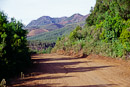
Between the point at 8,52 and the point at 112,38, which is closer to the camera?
the point at 8,52

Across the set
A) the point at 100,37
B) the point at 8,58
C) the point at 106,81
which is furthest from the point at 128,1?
the point at 8,58

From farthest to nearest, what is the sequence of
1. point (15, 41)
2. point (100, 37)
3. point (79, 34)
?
point (79, 34) → point (100, 37) → point (15, 41)

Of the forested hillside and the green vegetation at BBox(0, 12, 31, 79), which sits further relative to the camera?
the forested hillside

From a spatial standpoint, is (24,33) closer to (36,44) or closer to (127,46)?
(127,46)

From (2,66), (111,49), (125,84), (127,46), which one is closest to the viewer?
(125,84)

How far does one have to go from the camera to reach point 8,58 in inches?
415

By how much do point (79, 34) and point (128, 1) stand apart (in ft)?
30.0

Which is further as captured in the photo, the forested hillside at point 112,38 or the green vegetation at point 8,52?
the forested hillside at point 112,38

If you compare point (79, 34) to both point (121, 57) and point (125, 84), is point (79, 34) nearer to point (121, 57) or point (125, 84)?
point (121, 57)

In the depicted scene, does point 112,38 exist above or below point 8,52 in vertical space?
above

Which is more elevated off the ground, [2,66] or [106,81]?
[2,66]

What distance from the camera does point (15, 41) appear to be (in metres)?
11.5

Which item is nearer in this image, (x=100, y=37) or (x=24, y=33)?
(x=24, y=33)

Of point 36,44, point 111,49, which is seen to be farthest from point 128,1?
point 36,44
